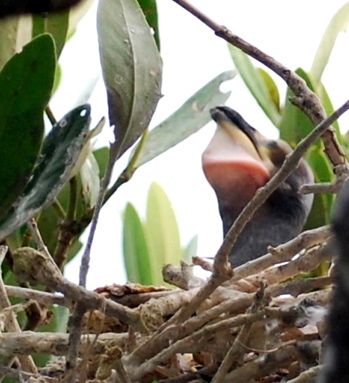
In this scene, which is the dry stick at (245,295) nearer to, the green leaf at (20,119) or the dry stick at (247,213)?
the dry stick at (247,213)

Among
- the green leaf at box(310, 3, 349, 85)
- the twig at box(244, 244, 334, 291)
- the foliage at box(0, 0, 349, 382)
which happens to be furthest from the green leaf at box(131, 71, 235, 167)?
the twig at box(244, 244, 334, 291)

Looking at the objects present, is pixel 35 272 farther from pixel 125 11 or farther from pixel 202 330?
pixel 125 11

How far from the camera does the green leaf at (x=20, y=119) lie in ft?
1.86

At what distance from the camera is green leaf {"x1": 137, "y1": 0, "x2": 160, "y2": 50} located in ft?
2.34

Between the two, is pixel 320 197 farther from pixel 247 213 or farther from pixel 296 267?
pixel 247 213

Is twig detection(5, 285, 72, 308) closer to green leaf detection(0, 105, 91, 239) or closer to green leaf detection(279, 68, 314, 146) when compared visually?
green leaf detection(0, 105, 91, 239)

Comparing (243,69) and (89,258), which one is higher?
(243,69)

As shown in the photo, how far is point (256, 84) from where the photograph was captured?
2.82 ft

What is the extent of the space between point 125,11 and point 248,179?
0.20 m

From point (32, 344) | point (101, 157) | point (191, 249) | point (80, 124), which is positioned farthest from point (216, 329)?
point (191, 249)

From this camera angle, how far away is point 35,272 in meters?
0.43

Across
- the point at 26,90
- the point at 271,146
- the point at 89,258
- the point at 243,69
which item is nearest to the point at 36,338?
the point at 89,258

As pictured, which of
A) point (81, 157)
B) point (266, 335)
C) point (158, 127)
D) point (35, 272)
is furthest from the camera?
point (158, 127)

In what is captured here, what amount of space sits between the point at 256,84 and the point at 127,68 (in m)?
0.31
